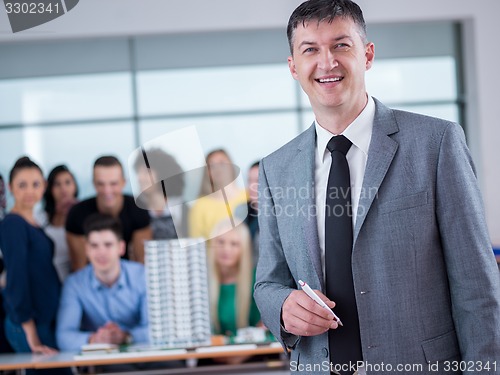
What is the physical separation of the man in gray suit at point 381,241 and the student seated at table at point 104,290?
Answer: 135 inches

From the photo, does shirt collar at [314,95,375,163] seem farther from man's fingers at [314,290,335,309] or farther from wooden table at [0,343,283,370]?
wooden table at [0,343,283,370]

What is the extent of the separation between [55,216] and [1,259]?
532 mm

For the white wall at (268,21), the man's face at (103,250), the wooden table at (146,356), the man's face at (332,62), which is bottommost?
the wooden table at (146,356)

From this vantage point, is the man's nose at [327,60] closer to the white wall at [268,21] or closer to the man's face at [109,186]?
the man's face at [109,186]

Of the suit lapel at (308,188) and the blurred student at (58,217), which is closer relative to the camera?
the suit lapel at (308,188)

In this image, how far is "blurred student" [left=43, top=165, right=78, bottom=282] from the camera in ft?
18.2

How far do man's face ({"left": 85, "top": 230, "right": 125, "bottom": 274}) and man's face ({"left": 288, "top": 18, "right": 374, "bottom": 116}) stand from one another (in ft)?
11.6

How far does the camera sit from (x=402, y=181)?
151 cm

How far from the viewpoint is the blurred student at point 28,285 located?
16.2 ft

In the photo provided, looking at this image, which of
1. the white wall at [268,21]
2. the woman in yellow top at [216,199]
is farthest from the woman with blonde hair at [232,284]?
the white wall at [268,21]

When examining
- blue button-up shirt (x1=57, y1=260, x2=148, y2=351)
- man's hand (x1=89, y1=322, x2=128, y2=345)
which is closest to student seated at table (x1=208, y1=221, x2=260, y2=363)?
blue button-up shirt (x1=57, y1=260, x2=148, y2=351)

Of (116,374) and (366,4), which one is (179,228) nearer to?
(116,374)

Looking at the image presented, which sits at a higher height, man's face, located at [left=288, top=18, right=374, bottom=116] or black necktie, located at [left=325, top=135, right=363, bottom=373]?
man's face, located at [left=288, top=18, right=374, bottom=116]

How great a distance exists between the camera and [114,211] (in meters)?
5.47
